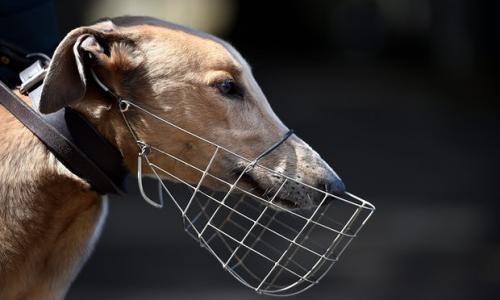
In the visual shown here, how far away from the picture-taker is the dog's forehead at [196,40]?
290 centimetres

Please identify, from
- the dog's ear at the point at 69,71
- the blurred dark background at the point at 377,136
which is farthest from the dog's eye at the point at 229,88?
the blurred dark background at the point at 377,136

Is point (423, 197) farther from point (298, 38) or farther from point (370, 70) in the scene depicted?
point (298, 38)

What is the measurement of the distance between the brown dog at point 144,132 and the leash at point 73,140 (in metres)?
0.03

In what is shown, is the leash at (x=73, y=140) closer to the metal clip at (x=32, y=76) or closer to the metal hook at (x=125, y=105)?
the metal clip at (x=32, y=76)

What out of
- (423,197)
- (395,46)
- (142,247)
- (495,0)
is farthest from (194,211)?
(395,46)

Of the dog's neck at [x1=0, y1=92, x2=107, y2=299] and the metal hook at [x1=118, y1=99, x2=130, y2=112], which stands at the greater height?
the metal hook at [x1=118, y1=99, x2=130, y2=112]

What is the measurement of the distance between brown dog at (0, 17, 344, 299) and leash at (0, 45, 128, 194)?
3 cm

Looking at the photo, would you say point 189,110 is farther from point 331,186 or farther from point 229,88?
point 331,186

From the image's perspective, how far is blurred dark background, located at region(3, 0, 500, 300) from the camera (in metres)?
6.16

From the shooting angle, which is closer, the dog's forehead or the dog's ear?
the dog's ear

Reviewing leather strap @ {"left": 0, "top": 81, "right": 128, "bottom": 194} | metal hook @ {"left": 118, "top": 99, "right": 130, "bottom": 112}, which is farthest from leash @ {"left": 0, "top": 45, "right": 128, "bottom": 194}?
metal hook @ {"left": 118, "top": 99, "right": 130, "bottom": 112}

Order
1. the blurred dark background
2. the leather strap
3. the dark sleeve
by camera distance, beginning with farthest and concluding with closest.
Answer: the blurred dark background < the dark sleeve < the leather strap

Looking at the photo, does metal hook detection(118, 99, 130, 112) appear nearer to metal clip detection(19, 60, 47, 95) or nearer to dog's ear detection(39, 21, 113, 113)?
dog's ear detection(39, 21, 113, 113)

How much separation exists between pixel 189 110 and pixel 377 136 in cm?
753
